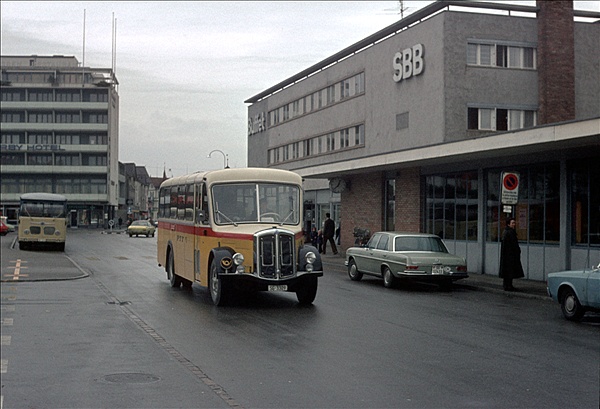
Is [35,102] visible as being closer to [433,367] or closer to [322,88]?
[322,88]

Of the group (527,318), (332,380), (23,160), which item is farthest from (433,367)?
(23,160)

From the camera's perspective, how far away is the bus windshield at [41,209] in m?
39.7

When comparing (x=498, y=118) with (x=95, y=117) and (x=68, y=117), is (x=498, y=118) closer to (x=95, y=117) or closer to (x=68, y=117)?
(x=95, y=117)

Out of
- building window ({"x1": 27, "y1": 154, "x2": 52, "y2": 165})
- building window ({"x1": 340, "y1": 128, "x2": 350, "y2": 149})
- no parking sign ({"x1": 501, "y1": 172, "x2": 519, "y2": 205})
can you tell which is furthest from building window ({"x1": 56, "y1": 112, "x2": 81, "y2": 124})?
no parking sign ({"x1": 501, "y1": 172, "x2": 519, "y2": 205})

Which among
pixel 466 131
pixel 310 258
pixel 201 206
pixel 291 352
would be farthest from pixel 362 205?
pixel 291 352

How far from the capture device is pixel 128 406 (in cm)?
709

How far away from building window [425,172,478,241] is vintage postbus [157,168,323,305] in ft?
37.6

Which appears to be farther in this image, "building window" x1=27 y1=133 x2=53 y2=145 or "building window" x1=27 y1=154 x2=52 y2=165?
"building window" x1=27 y1=133 x2=53 y2=145

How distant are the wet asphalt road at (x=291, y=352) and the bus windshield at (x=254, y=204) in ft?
5.81

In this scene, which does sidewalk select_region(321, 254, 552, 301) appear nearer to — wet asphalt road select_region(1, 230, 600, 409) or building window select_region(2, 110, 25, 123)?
wet asphalt road select_region(1, 230, 600, 409)

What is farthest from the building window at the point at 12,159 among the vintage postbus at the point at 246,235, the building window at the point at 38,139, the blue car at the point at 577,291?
the blue car at the point at 577,291

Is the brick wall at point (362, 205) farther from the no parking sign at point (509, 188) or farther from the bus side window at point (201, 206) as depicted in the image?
the bus side window at point (201, 206)

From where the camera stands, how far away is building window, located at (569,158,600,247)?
21.0 meters

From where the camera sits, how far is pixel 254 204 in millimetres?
16375
